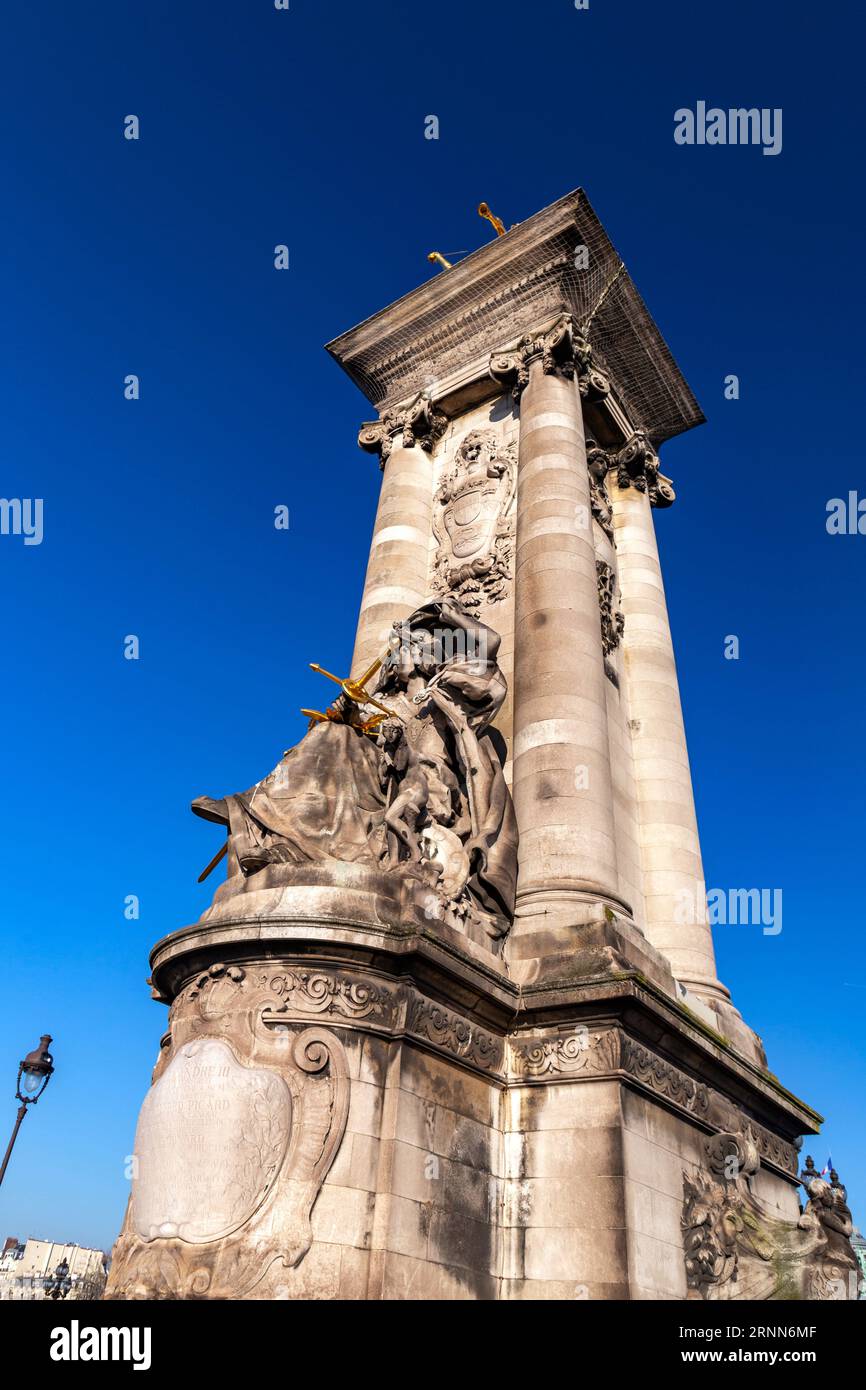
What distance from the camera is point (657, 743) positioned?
1747cm

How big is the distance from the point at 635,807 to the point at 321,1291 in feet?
33.1

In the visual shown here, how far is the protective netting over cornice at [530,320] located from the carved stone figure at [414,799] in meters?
8.14

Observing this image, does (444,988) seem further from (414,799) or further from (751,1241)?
(751,1241)

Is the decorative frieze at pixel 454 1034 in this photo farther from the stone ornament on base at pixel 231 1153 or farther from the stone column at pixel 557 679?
the stone column at pixel 557 679

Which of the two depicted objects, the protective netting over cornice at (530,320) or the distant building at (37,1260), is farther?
the distant building at (37,1260)

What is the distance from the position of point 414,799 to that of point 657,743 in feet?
22.8

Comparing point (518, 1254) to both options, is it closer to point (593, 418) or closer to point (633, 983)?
point (633, 983)

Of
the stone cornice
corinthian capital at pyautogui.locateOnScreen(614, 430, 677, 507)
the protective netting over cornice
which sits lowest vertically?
the stone cornice

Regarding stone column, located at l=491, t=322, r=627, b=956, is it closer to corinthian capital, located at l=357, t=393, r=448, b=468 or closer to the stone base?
the stone base

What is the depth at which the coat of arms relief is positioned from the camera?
55.5 feet

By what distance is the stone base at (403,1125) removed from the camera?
8.48m

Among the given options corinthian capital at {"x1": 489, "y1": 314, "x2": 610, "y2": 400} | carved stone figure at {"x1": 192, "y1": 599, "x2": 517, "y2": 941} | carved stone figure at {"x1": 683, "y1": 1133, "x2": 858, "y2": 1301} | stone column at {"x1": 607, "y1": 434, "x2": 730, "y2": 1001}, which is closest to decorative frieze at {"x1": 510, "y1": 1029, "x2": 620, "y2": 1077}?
carved stone figure at {"x1": 192, "y1": 599, "x2": 517, "y2": 941}

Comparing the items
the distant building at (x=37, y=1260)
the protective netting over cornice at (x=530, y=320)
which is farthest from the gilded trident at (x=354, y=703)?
the distant building at (x=37, y=1260)

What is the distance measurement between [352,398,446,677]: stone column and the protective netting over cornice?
102cm
